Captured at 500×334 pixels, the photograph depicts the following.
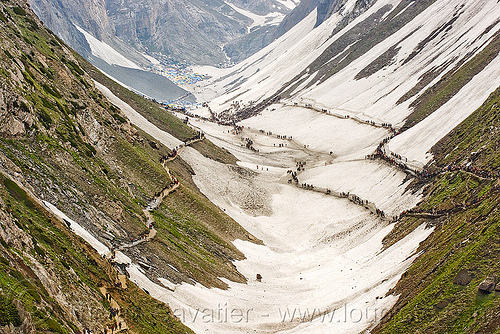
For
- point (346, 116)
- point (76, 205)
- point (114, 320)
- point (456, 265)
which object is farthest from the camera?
point (346, 116)

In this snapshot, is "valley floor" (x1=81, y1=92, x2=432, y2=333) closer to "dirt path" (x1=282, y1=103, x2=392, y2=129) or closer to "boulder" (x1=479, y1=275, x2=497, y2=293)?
"dirt path" (x1=282, y1=103, x2=392, y2=129)

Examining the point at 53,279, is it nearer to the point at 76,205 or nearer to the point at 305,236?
the point at 76,205

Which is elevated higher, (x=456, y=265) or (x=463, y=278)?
(x=456, y=265)

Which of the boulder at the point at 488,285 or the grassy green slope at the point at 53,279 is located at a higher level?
the boulder at the point at 488,285

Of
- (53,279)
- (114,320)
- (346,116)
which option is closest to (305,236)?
(114,320)

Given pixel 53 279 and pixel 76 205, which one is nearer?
pixel 53 279

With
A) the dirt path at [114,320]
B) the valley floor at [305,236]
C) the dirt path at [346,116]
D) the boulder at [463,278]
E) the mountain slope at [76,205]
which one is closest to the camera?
the mountain slope at [76,205]

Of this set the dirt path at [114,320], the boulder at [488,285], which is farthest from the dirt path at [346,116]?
the dirt path at [114,320]

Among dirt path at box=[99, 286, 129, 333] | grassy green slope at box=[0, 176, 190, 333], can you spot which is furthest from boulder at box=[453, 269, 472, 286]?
dirt path at box=[99, 286, 129, 333]

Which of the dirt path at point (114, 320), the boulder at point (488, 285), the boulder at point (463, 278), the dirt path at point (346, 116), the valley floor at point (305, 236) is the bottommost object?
the dirt path at point (114, 320)

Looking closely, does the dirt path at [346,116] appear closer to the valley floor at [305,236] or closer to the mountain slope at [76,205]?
the valley floor at [305,236]

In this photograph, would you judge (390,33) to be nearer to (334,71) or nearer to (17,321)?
(334,71)

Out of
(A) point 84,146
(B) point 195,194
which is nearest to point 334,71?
(B) point 195,194

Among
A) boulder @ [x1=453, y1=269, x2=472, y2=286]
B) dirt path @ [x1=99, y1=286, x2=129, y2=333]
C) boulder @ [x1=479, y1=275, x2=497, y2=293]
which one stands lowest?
dirt path @ [x1=99, y1=286, x2=129, y2=333]
